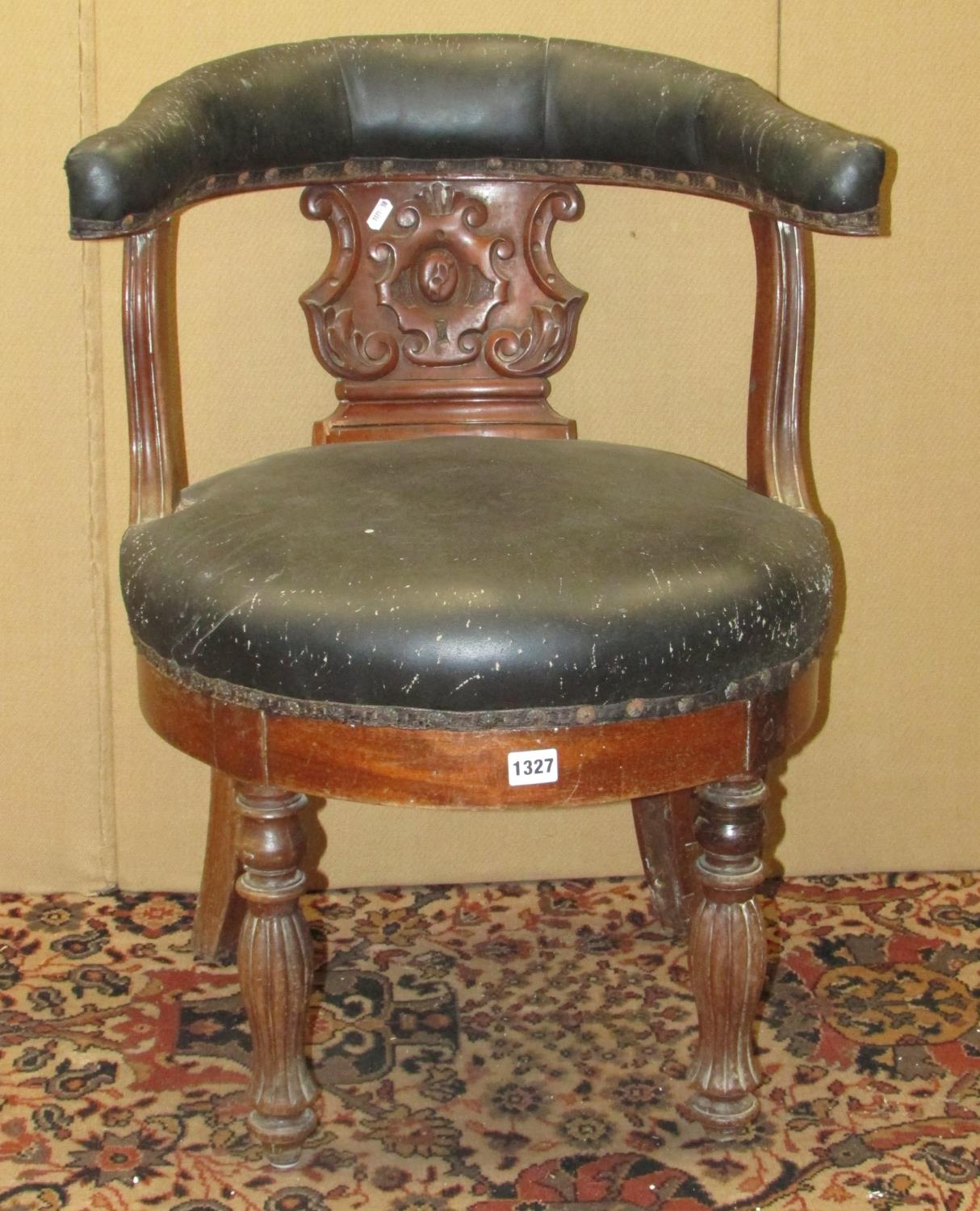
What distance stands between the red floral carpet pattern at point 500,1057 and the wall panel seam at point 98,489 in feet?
0.40

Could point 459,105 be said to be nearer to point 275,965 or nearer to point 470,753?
point 470,753

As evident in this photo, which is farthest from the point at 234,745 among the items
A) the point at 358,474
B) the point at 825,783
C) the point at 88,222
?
the point at 825,783

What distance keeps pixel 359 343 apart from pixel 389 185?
0.16m

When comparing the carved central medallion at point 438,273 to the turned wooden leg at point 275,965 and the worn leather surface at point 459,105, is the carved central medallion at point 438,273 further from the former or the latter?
the turned wooden leg at point 275,965

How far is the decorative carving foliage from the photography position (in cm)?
167

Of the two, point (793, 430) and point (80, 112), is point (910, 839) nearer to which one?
point (793, 430)

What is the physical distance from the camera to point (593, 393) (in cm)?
190

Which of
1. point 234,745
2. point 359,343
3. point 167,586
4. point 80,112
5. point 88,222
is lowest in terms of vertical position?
point 234,745

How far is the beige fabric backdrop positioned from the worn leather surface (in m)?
0.18

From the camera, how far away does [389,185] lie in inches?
65.5

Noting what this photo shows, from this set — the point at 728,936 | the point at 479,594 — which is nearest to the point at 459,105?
the point at 479,594

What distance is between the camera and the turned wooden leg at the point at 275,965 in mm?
1356

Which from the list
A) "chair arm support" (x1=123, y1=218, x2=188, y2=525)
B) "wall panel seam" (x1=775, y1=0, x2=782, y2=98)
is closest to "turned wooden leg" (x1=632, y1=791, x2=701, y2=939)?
"chair arm support" (x1=123, y1=218, x2=188, y2=525)

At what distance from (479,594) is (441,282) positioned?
0.60m
